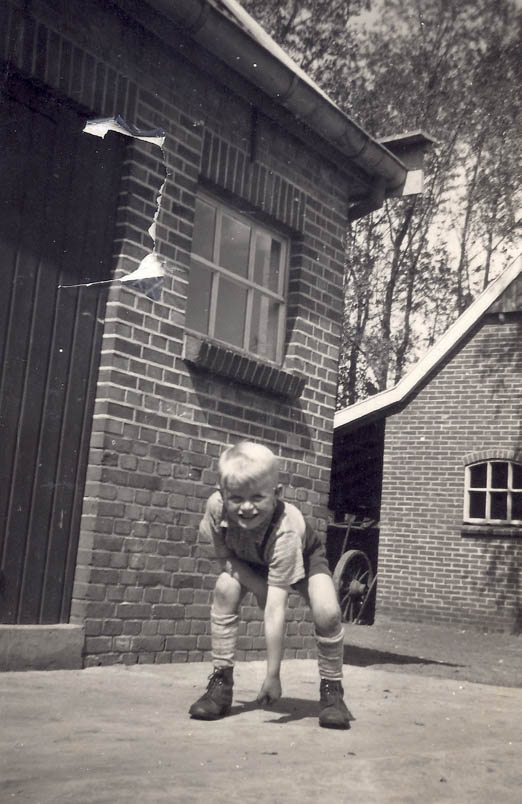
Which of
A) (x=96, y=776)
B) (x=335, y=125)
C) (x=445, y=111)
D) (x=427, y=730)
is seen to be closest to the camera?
(x=96, y=776)

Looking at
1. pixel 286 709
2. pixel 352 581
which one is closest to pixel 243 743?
pixel 286 709

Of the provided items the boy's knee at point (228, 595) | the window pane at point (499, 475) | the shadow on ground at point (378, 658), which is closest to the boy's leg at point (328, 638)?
the boy's knee at point (228, 595)

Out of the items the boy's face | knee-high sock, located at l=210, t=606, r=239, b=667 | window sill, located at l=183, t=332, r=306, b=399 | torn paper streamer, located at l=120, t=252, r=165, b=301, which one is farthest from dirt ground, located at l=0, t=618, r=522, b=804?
torn paper streamer, located at l=120, t=252, r=165, b=301

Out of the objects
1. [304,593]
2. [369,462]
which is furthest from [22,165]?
[369,462]

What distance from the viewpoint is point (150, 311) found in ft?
17.3

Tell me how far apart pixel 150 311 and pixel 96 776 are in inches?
127

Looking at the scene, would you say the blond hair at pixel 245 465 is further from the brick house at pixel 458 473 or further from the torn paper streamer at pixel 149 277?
the brick house at pixel 458 473

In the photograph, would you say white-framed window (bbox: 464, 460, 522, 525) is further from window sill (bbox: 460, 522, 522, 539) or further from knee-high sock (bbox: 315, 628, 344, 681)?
knee-high sock (bbox: 315, 628, 344, 681)

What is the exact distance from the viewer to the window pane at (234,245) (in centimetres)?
611

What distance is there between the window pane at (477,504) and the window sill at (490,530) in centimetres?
28

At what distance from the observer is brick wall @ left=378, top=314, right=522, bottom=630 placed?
13.8m

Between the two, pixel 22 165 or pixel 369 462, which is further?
pixel 369 462

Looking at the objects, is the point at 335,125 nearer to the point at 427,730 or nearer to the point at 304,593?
the point at 304,593

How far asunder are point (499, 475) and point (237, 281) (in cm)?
904
